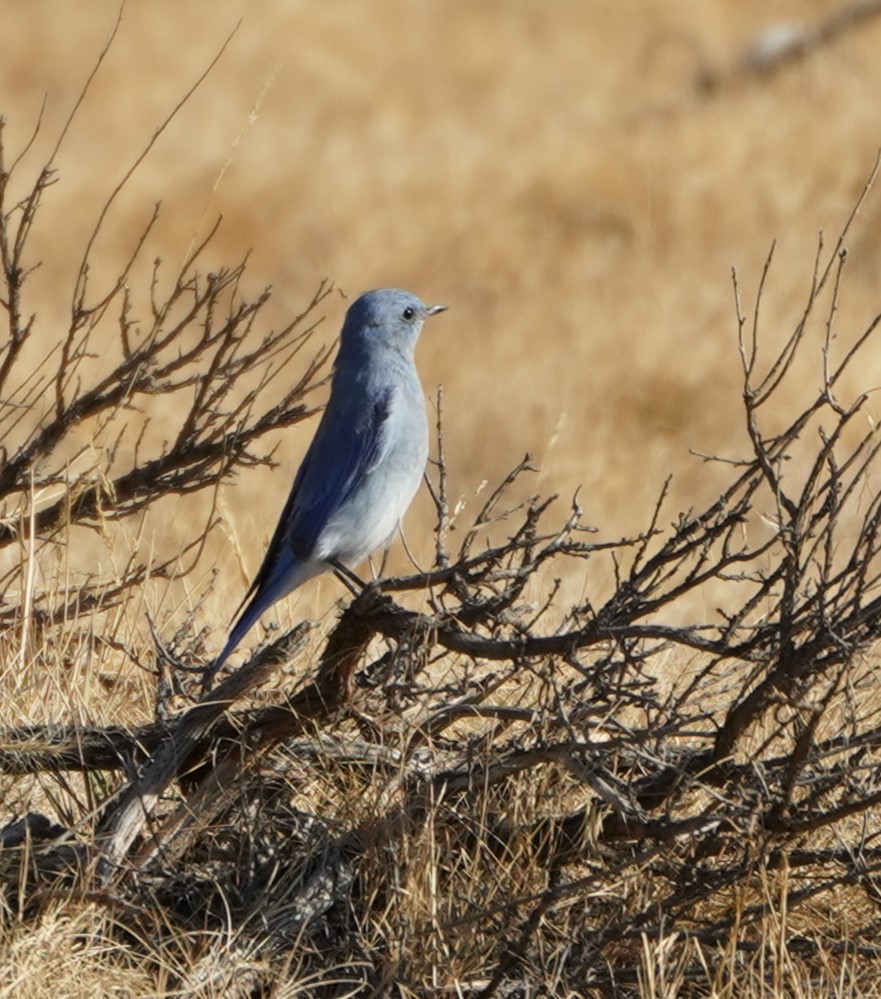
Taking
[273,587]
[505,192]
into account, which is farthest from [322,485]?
[505,192]

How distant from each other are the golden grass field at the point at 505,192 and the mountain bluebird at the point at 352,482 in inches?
33.7

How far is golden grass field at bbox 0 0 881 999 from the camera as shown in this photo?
11.2 m

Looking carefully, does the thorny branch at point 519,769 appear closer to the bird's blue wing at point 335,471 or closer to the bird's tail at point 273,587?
the bird's tail at point 273,587

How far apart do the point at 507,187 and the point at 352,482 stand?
11579mm

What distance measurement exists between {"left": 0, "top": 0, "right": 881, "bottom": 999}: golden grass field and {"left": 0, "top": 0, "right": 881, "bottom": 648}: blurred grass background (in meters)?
0.04

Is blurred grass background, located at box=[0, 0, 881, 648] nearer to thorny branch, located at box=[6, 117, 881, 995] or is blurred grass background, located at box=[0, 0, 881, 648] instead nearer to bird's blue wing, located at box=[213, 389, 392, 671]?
bird's blue wing, located at box=[213, 389, 392, 671]

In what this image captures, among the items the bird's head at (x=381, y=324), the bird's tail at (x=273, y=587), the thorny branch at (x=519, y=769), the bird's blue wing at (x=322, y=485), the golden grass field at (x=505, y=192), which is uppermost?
the golden grass field at (x=505, y=192)

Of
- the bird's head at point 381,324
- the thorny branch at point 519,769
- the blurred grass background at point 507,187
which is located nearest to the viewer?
the thorny branch at point 519,769

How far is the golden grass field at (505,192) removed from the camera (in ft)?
36.7

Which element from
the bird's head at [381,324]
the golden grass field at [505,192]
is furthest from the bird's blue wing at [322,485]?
the golden grass field at [505,192]

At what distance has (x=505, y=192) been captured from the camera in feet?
51.9

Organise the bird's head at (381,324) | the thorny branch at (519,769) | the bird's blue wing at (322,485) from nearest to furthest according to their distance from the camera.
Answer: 1. the thorny branch at (519,769)
2. the bird's blue wing at (322,485)
3. the bird's head at (381,324)

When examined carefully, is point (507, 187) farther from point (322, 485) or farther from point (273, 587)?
point (273, 587)

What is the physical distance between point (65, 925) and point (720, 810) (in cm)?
129
